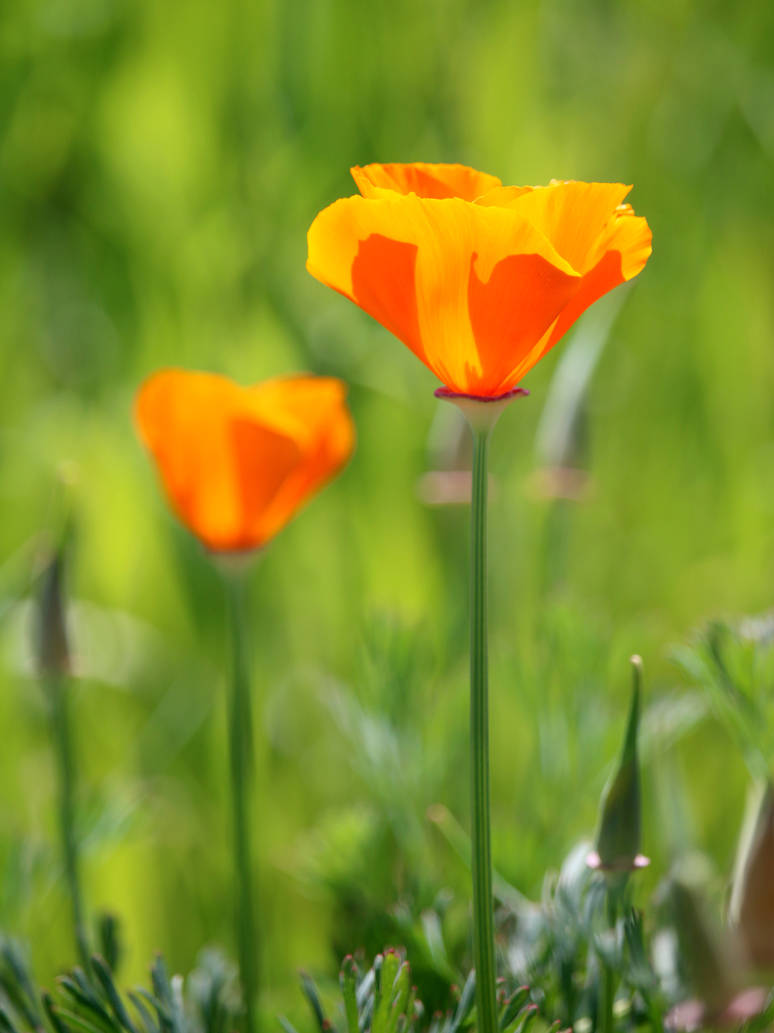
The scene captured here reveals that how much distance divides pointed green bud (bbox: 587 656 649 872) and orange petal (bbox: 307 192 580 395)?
0.33 ft

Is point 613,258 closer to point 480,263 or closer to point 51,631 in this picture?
point 480,263

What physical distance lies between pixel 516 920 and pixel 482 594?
0.23 metres

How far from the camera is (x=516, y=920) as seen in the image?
448 millimetres

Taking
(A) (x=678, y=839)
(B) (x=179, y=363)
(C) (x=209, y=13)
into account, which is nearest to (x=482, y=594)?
(A) (x=678, y=839)

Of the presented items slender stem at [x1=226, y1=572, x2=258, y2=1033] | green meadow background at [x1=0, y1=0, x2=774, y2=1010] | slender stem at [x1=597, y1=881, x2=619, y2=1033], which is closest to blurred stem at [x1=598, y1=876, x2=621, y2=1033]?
slender stem at [x1=597, y1=881, x2=619, y2=1033]

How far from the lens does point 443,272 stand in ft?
0.96

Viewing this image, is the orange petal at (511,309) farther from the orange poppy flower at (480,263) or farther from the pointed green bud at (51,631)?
the pointed green bud at (51,631)

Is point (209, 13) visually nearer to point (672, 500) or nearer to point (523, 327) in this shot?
point (672, 500)

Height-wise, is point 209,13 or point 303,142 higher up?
point 209,13

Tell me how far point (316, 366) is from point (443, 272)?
1.86ft

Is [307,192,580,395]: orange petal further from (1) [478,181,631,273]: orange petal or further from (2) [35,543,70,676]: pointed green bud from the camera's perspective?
(2) [35,543,70,676]: pointed green bud

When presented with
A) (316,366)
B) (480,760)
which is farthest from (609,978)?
(316,366)

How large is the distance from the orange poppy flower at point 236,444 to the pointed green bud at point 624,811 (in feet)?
0.64

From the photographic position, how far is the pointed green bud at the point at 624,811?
31 centimetres
